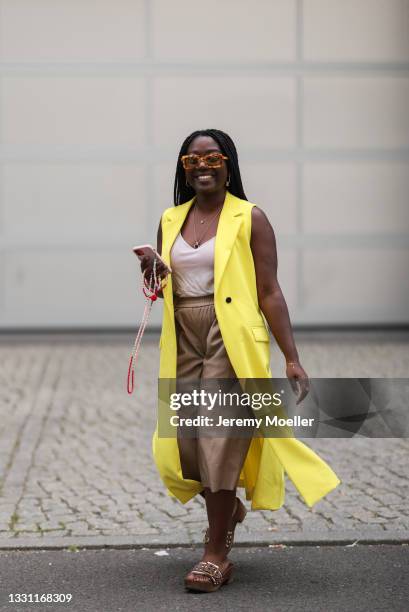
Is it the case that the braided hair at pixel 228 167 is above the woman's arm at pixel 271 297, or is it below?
above

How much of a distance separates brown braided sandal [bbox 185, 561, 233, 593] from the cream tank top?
3.65ft

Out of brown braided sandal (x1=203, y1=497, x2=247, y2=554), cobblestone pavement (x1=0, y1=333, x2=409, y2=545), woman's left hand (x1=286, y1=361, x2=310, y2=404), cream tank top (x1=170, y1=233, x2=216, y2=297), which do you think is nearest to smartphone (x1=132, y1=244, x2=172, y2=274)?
cream tank top (x1=170, y1=233, x2=216, y2=297)

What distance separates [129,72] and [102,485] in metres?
6.24

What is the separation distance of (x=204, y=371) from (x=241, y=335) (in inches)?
9.4

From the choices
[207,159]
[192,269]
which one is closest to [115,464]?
[192,269]

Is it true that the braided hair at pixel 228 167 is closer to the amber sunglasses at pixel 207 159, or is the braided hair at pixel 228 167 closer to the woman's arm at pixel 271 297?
the amber sunglasses at pixel 207 159

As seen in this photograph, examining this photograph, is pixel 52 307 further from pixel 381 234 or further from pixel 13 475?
pixel 13 475

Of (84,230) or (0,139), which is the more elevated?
(0,139)

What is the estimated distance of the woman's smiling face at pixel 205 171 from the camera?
5.17 m

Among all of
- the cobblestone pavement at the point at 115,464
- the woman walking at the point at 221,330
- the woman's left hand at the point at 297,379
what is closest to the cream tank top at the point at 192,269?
the woman walking at the point at 221,330

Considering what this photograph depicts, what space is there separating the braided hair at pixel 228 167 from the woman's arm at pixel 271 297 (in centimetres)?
19

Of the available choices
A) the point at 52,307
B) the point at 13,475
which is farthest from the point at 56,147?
the point at 13,475

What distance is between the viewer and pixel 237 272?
16.7 feet

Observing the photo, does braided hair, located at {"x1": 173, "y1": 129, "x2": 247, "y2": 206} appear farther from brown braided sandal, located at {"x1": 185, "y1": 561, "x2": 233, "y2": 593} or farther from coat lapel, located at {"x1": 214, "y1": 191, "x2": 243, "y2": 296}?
brown braided sandal, located at {"x1": 185, "y1": 561, "x2": 233, "y2": 593}
